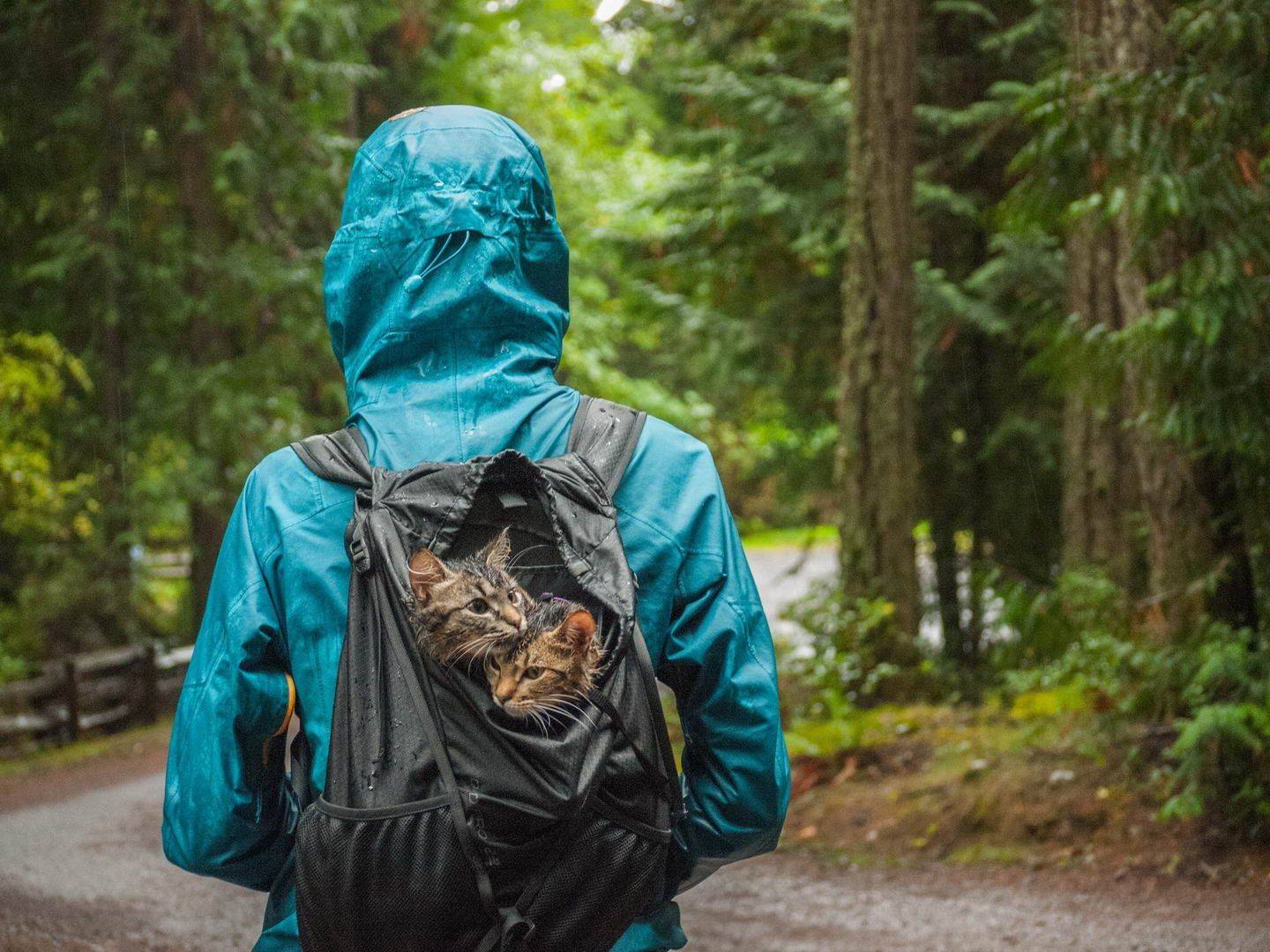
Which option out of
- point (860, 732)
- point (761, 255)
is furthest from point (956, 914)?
point (761, 255)

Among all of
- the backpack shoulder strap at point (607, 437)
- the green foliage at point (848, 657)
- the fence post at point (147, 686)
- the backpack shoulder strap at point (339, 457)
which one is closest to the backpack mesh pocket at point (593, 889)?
the backpack shoulder strap at point (607, 437)

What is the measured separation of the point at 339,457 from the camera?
210 centimetres

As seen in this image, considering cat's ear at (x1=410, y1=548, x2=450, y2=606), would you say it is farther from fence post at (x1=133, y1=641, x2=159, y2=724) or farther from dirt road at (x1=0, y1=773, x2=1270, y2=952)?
fence post at (x1=133, y1=641, x2=159, y2=724)

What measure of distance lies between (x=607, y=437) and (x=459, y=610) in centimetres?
45

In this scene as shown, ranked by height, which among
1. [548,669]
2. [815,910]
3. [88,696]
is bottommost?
[88,696]

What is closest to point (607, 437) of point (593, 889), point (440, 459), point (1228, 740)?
point (440, 459)

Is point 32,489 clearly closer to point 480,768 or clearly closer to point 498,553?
point 498,553

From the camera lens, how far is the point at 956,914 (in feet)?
20.1

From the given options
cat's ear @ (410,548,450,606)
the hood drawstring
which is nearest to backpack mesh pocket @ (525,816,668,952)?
cat's ear @ (410,548,450,606)

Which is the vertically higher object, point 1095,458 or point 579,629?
point 579,629

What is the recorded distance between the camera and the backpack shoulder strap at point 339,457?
2064mm

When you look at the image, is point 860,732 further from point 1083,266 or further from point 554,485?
point 554,485

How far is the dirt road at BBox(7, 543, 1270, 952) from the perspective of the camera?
5574 mm

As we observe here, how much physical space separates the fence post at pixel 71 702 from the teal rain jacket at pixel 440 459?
12.9 m
